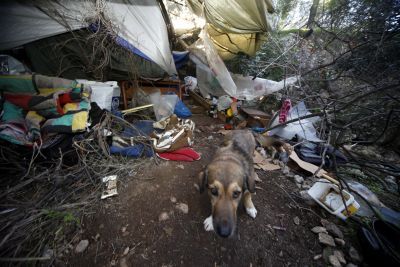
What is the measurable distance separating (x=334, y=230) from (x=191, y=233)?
5.37 feet

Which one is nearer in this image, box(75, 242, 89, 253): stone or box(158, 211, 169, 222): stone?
box(75, 242, 89, 253): stone

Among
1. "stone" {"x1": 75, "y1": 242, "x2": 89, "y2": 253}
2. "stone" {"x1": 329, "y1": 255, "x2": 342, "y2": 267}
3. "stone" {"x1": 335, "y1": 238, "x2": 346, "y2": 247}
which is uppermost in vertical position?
"stone" {"x1": 335, "y1": 238, "x2": 346, "y2": 247}

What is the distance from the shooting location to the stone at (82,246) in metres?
1.63

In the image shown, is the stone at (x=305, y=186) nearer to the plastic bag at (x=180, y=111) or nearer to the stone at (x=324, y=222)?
the stone at (x=324, y=222)

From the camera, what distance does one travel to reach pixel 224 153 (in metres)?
2.25

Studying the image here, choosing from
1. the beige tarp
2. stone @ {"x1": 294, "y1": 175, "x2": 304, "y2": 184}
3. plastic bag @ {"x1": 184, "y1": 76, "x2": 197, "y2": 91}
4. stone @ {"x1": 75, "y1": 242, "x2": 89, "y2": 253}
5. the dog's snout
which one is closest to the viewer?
the dog's snout

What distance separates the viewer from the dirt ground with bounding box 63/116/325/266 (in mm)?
1638

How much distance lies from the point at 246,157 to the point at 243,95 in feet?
9.42

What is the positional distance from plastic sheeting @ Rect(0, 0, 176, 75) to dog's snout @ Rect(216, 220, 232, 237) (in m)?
3.61

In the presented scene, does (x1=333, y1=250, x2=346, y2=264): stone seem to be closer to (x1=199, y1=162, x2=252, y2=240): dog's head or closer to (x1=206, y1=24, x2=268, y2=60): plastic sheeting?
(x1=199, y1=162, x2=252, y2=240): dog's head

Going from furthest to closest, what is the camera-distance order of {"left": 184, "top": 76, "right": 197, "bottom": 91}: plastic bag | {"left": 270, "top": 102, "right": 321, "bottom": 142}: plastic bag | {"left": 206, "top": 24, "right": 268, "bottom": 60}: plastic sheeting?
1. {"left": 184, "top": 76, "right": 197, "bottom": 91}: plastic bag
2. {"left": 206, "top": 24, "right": 268, "bottom": 60}: plastic sheeting
3. {"left": 270, "top": 102, "right": 321, "bottom": 142}: plastic bag

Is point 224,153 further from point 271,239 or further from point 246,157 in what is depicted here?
point 271,239

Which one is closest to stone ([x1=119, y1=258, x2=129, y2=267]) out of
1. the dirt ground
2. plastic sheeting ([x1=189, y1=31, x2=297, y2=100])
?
the dirt ground

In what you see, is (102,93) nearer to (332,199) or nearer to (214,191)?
(214,191)
